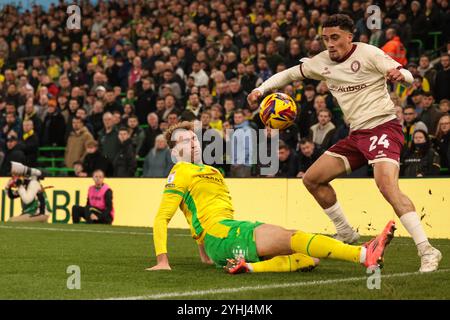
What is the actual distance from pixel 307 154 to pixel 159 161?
352 cm

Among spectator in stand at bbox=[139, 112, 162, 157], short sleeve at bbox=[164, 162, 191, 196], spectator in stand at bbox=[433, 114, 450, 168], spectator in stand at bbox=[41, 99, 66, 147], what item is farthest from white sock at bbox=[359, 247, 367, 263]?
spectator in stand at bbox=[41, 99, 66, 147]

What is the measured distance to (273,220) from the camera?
14.7 m

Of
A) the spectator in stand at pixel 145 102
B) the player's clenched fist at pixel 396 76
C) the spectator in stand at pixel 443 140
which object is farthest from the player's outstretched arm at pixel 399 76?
the spectator in stand at pixel 145 102

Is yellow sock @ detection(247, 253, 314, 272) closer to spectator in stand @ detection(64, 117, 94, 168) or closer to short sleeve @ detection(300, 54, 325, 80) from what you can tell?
short sleeve @ detection(300, 54, 325, 80)

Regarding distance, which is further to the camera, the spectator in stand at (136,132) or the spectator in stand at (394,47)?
the spectator in stand at (136,132)

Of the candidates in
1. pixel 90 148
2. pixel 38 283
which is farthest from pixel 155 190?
pixel 38 283

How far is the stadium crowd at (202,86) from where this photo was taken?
15508 mm

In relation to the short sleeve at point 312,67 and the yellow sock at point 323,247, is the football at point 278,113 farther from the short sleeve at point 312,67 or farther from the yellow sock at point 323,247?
the yellow sock at point 323,247

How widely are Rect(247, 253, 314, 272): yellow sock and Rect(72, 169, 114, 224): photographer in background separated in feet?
30.3

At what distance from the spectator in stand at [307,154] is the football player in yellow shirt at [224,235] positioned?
6.66 metres

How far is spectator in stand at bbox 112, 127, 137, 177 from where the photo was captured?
18.1m

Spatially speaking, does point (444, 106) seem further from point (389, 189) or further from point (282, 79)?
point (389, 189)

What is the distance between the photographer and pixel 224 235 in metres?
7.78
